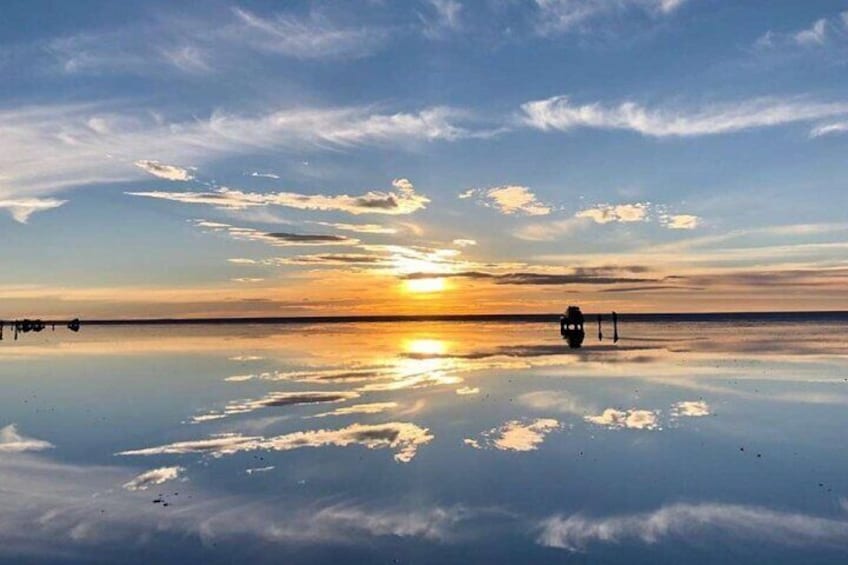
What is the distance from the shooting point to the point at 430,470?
1923cm

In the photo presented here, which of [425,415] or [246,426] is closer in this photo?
[246,426]

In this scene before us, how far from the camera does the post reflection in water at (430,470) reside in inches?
545

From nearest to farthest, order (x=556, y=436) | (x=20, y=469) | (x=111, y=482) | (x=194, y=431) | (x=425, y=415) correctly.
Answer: (x=111, y=482), (x=20, y=469), (x=556, y=436), (x=194, y=431), (x=425, y=415)

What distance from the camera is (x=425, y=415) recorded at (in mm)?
28031

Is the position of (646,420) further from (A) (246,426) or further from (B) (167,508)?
(B) (167,508)

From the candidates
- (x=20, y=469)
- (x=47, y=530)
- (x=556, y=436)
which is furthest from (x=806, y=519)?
(x=20, y=469)

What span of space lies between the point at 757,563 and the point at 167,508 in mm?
12171

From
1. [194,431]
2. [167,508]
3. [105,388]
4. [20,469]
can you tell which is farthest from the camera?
[105,388]

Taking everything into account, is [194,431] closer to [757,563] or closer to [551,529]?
[551,529]

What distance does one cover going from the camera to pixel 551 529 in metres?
14.5

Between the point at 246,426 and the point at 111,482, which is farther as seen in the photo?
the point at 246,426

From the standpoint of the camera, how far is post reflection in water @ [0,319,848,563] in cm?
1385

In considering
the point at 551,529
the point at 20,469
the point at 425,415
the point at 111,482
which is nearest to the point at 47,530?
the point at 111,482

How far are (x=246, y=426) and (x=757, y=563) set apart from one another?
18068mm
